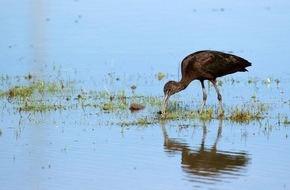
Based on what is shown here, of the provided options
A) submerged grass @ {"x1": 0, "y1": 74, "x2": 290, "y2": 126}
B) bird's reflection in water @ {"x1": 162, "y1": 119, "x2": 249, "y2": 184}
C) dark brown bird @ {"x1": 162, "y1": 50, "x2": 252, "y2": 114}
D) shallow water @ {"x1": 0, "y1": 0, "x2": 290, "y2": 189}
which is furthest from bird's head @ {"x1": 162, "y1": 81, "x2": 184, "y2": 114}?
bird's reflection in water @ {"x1": 162, "y1": 119, "x2": 249, "y2": 184}

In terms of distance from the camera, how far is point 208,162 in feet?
38.6

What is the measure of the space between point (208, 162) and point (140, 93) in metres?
5.04

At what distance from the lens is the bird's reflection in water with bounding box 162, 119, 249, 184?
433 inches

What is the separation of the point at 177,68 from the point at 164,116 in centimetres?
508

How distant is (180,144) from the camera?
12758 millimetres

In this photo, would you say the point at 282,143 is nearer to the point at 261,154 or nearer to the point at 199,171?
the point at 261,154

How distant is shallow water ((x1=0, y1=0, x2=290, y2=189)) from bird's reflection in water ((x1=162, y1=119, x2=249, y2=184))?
0.01 m

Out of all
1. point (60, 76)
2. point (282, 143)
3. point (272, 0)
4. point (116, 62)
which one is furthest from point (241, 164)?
point (272, 0)

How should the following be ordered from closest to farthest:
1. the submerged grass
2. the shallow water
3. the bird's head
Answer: the shallow water < the submerged grass < the bird's head

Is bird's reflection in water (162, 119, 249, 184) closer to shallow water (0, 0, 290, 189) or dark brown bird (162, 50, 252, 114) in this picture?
shallow water (0, 0, 290, 189)

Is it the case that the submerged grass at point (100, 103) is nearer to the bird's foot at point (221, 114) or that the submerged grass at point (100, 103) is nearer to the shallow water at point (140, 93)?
the bird's foot at point (221, 114)

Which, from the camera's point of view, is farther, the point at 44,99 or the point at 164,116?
the point at 44,99

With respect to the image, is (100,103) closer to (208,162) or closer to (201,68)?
(201,68)

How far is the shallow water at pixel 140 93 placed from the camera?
1114cm
